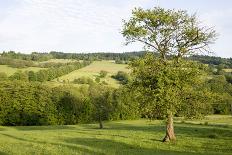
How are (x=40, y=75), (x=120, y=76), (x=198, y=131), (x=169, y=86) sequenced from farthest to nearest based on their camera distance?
(x=120, y=76) < (x=40, y=75) < (x=198, y=131) < (x=169, y=86)

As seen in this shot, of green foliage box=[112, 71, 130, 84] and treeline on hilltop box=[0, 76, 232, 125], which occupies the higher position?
green foliage box=[112, 71, 130, 84]

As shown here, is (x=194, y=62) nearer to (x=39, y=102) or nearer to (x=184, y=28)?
(x=184, y=28)

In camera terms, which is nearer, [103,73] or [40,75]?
[40,75]

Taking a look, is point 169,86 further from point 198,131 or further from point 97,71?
point 97,71

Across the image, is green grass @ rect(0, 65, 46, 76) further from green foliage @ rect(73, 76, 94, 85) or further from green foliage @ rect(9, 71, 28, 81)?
green foliage @ rect(73, 76, 94, 85)

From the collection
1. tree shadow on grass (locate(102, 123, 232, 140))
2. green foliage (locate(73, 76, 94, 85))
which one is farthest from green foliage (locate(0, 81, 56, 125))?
tree shadow on grass (locate(102, 123, 232, 140))

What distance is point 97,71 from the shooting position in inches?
6560

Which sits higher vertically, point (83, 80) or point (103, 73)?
point (103, 73)

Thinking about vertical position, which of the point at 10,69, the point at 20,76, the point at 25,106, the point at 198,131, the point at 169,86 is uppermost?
the point at 169,86

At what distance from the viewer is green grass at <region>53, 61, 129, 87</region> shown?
154m

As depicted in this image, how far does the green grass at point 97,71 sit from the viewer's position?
504 feet

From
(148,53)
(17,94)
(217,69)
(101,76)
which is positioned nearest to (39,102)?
(17,94)

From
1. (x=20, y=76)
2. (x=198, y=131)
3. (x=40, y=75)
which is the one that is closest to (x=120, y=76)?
(x=40, y=75)

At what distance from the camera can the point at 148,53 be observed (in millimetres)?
48531
